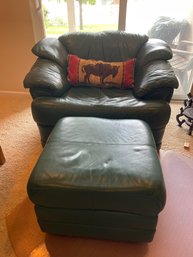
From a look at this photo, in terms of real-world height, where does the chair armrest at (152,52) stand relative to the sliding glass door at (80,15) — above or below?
below

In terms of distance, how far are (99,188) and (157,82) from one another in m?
1.03

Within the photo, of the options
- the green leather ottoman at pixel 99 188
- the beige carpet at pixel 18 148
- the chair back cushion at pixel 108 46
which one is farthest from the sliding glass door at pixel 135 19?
the green leather ottoman at pixel 99 188

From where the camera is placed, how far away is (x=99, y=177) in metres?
1.06

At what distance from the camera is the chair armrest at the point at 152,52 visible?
1.95 metres

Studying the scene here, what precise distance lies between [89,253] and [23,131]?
139 centimetres

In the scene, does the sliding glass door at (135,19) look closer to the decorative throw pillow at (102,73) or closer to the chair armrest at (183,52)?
the chair armrest at (183,52)

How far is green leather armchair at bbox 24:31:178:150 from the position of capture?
1.70m

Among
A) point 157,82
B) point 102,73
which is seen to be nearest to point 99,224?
point 157,82

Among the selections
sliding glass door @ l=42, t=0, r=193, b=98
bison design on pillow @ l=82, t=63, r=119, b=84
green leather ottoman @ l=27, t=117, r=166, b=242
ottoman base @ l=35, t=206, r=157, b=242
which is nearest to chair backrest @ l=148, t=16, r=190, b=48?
sliding glass door @ l=42, t=0, r=193, b=98

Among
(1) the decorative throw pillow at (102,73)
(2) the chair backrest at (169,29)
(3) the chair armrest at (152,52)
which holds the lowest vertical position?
(1) the decorative throw pillow at (102,73)

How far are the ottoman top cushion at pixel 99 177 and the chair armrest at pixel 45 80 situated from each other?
62cm

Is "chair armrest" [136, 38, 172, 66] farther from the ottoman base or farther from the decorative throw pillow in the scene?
the ottoman base

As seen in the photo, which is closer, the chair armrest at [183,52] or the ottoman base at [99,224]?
the ottoman base at [99,224]

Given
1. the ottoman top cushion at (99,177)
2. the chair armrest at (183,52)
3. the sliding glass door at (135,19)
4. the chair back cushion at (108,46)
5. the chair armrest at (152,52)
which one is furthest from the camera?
the chair armrest at (183,52)
